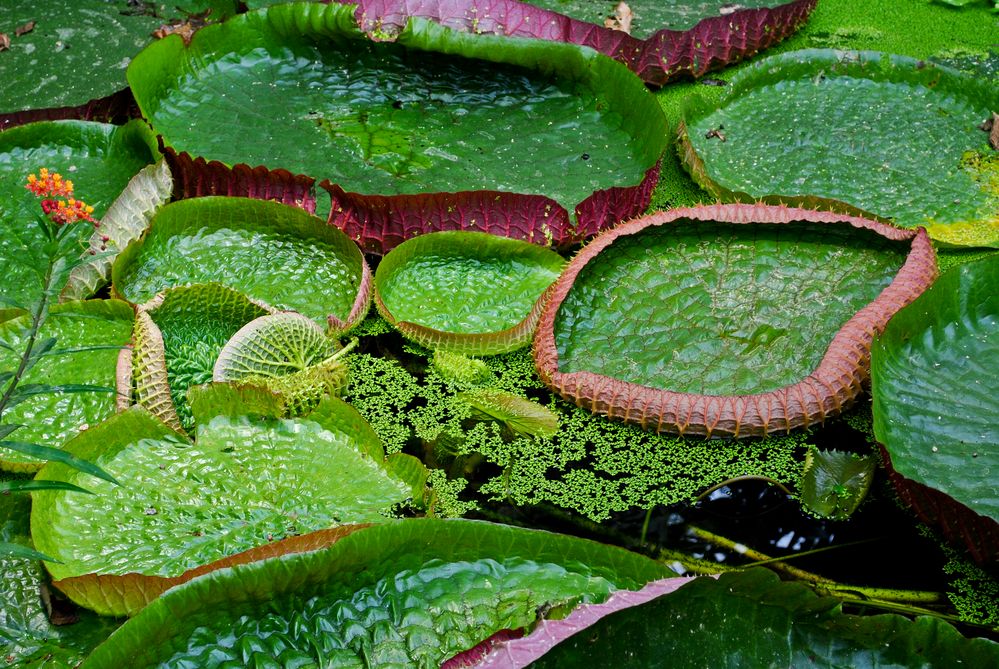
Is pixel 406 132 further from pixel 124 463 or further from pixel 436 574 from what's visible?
pixel 436 574

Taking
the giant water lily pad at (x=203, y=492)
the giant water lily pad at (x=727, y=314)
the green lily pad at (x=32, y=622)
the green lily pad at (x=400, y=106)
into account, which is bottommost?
the green lily pad at (x=32, y=622)

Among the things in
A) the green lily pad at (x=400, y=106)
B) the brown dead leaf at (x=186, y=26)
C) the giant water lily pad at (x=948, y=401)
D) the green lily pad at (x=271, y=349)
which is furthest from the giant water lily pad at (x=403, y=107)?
the giant water lily pad at (x=948, y=401)

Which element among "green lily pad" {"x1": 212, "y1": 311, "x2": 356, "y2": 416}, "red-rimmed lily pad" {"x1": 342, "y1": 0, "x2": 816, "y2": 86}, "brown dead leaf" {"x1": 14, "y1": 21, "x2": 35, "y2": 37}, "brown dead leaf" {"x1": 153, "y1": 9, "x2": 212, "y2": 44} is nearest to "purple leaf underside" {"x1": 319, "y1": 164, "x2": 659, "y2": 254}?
"green lily pad" {"x1": 212, "y1": 311, "x2": 356, "y2": 416}

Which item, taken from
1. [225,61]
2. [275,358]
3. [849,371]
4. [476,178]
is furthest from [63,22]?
[849,371]

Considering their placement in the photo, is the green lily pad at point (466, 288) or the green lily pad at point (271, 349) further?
the green lily pad at point (466, 288)

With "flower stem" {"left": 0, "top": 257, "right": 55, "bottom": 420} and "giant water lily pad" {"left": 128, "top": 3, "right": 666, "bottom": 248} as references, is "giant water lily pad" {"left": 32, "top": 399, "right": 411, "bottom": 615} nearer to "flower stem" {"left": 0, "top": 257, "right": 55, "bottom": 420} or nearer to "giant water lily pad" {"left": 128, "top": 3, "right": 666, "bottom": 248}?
"flower stem" {"left": 0, "top": 257, "right": 55, "bottom": 420}

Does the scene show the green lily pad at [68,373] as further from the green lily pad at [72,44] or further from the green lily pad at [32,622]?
the green lily pad at [72,44]
